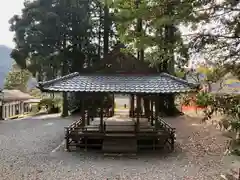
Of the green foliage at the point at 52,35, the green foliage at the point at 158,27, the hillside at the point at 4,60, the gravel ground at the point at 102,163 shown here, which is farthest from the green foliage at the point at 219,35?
the hillside at the point at 4,60

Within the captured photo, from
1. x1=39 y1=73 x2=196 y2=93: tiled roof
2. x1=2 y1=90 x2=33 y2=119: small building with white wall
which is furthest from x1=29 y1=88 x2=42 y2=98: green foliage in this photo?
x1=39 y1=73 x2=196 y2=93: tiled roof

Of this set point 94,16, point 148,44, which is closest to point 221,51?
point 148,44

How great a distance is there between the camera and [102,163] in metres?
9.05

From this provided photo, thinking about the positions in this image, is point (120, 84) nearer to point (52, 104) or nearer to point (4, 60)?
point (52, 104)

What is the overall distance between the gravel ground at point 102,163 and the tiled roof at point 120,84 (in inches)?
88.1

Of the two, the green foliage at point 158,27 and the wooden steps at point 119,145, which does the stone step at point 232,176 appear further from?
the wooden steps at point 119,145

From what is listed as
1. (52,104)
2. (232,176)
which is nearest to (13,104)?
(52,104)

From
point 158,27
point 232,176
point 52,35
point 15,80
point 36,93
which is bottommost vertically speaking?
point 232,176

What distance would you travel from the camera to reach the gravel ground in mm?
7758

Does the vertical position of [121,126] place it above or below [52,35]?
below

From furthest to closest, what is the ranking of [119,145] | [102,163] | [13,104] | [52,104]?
[13,104], [52,104], [119,145], [102,163]

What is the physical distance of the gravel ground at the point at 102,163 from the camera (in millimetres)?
7758

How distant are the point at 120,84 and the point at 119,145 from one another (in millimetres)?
2174

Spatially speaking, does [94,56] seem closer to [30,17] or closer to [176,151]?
[30,17]
